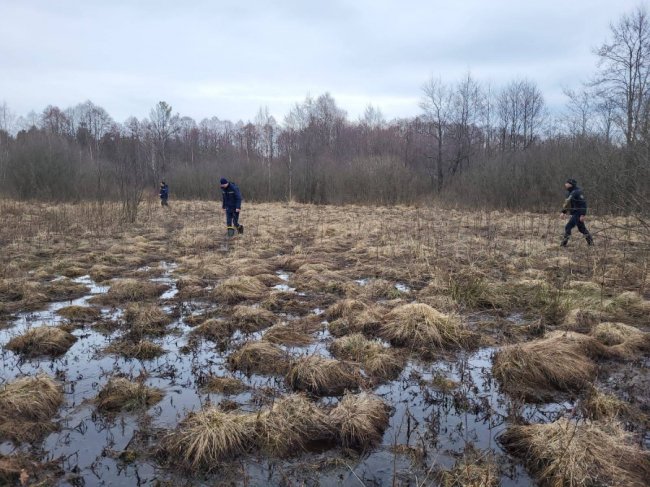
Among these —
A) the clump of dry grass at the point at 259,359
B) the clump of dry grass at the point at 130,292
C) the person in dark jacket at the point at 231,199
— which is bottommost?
Result: the clump of dry grass at the point at 259,359

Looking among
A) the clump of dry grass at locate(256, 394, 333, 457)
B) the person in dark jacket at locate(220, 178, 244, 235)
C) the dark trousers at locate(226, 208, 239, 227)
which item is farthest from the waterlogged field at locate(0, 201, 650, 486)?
the dark trousers at locate(226, 208, 239, 227)

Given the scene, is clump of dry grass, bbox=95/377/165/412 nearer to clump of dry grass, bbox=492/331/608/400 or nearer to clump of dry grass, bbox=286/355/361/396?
clump of dry grass, bbox=286/355/361/396

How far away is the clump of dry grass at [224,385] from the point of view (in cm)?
451

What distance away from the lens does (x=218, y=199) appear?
3456cm

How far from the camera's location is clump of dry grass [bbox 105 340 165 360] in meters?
5.37

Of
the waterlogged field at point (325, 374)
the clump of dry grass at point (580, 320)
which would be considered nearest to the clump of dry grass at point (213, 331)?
the waterlogged field at point (325, 374)

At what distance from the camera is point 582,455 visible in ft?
10.5

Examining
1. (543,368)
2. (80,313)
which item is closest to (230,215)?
(80,313)

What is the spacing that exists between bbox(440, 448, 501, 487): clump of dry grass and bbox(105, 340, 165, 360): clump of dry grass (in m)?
3.60

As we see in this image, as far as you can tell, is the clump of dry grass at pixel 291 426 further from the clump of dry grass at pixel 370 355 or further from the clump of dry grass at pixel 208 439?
the clump of dry grass at pixel 370 355

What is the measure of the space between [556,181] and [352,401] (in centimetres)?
2178

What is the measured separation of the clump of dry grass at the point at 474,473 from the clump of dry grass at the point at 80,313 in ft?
17.8

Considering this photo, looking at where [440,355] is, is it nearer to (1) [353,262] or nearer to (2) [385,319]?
(2) [385,319]

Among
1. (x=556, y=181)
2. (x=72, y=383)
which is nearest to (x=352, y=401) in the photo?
(x=72, y=383)
